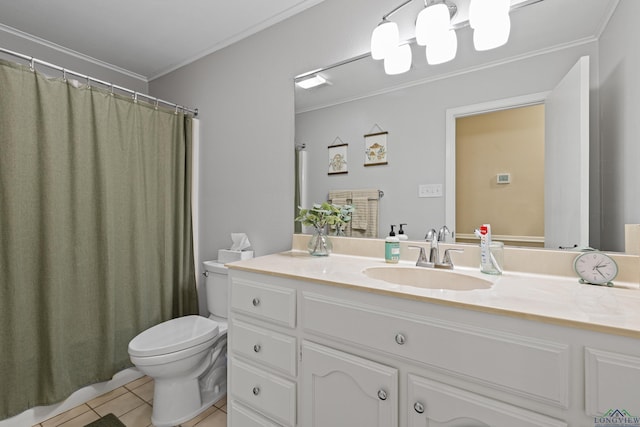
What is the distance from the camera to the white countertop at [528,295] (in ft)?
2.26

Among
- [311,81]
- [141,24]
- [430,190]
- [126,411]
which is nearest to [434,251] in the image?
[430,190]

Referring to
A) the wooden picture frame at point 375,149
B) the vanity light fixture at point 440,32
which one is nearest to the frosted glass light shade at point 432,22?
the vanity light fixture at point 440,32

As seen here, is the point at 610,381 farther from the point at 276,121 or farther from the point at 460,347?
the point at 276,121

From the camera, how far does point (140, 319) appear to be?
195 centimetres

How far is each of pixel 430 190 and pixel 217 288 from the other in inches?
57.6

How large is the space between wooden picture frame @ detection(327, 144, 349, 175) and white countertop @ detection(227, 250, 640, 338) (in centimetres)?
60

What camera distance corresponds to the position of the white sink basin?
1.13 metres

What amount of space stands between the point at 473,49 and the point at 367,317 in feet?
4.11

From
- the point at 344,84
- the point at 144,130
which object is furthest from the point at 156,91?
the point at 344,84

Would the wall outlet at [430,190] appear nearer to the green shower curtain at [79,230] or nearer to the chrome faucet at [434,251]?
the chrome faucet at [434,251]

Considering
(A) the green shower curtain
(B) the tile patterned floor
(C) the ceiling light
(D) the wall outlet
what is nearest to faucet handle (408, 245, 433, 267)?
(D) the wall outlet

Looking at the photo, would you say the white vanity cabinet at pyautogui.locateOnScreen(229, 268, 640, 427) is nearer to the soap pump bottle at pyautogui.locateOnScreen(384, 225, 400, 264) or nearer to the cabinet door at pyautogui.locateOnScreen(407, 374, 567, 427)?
the cabinet door at pyautogui.locateOnScreen(407, 374, 567, 427)

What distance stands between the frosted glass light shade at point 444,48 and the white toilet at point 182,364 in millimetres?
1820

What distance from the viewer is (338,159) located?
164 centimetres
